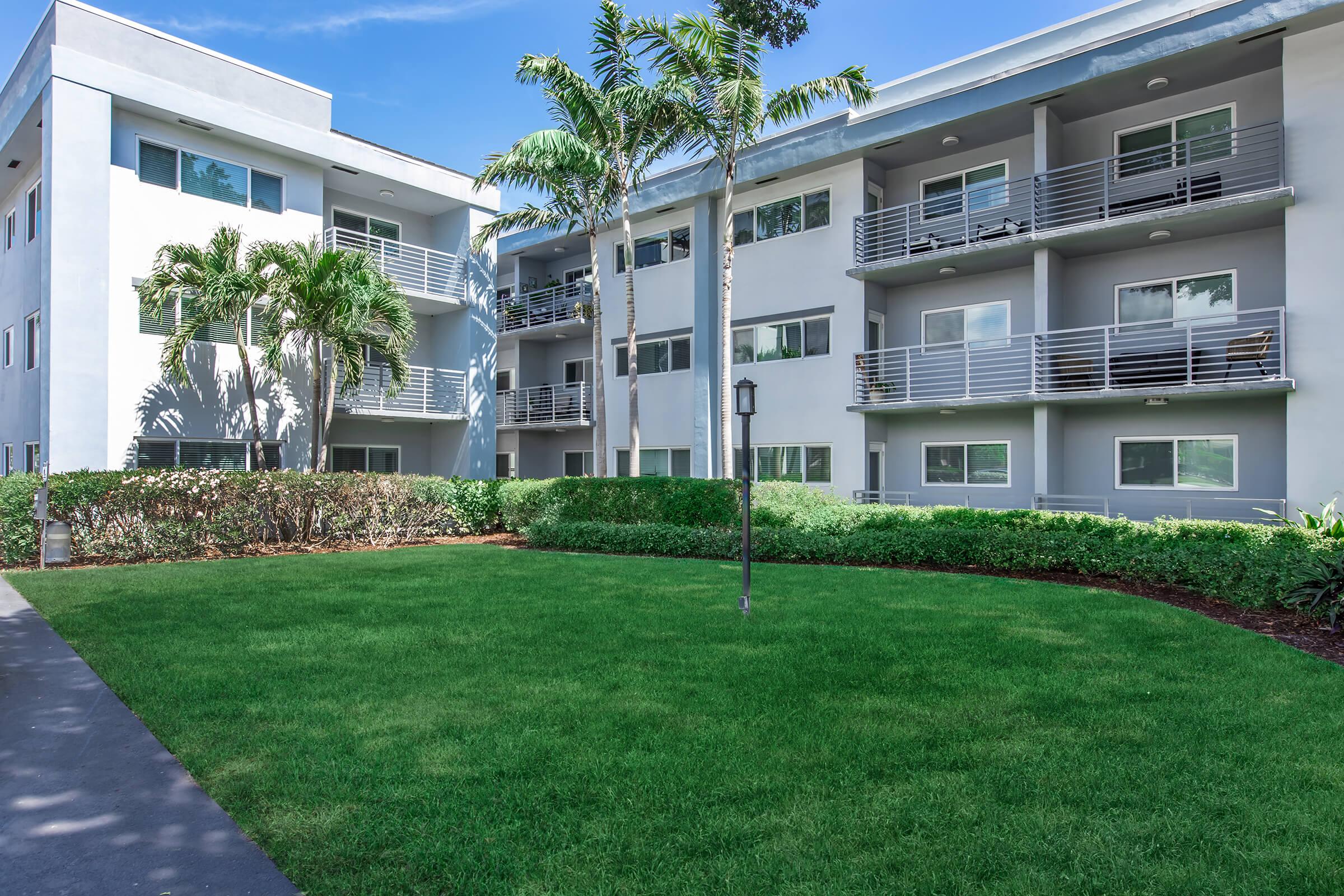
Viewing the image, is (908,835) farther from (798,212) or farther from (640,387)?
(640,387)

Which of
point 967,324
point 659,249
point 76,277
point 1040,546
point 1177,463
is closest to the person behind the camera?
point 1040,546

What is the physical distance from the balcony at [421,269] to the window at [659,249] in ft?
16.0

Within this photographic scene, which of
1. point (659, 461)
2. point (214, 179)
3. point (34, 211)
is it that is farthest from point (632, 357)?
point (34, 211)

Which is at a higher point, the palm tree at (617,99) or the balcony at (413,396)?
the palm tree at (617,99)

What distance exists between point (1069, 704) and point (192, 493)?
13.6 metres

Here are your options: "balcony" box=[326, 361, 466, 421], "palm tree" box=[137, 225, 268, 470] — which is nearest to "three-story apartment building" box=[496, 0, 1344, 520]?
"balcony" box=[326, 361, 466, 421]

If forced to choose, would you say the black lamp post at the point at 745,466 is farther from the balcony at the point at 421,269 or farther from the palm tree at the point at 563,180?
the balcony at the point at 421,269

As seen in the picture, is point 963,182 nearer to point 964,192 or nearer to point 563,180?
point 964,192

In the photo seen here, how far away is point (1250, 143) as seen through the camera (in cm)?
1398

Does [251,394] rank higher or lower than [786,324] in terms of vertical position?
lower

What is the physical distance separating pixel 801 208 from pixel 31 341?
1792 centimetres

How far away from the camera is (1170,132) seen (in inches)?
604

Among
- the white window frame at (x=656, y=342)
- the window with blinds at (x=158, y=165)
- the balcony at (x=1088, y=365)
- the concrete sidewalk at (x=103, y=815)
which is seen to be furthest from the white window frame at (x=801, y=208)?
the concrete sidewalk at (x=103, y=815)

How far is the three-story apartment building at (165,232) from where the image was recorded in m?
14.6
